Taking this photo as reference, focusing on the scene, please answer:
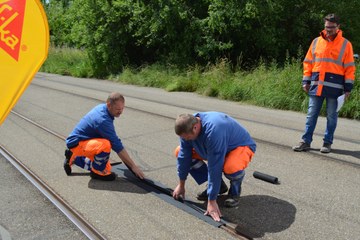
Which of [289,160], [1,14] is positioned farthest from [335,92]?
[1,14]

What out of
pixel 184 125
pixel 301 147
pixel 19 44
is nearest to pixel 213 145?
pixel 184 125

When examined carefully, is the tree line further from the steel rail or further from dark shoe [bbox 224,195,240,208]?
dark shoe [bbox 224,195,240,208]

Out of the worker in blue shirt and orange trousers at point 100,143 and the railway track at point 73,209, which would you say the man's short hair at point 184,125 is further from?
the worker in blue shirt and orange trousers at point 100,143

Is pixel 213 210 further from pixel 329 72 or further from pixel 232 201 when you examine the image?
pixel 329 72

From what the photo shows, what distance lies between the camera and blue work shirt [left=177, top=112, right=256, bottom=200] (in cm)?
367

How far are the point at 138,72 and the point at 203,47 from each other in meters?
3.86

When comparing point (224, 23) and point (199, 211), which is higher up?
point (224, 23)

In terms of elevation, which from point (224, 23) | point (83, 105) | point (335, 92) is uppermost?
point (224, 23)

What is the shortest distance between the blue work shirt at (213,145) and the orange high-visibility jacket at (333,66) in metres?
2.58

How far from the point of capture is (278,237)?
357cm

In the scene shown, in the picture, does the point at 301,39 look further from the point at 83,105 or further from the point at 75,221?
the point at 75,221

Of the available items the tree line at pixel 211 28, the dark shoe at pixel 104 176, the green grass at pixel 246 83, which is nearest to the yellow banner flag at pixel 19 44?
the dark shoe at pixel 104 176

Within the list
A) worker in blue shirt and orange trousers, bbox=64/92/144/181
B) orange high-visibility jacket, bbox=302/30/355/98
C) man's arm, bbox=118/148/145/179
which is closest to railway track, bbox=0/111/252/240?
man's arm, bbox=118/148/145/179

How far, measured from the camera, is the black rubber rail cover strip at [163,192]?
397 centimetres
